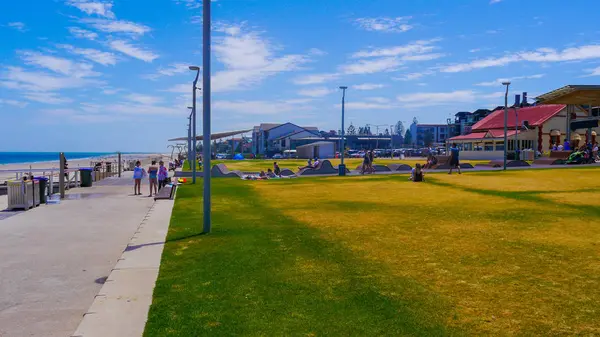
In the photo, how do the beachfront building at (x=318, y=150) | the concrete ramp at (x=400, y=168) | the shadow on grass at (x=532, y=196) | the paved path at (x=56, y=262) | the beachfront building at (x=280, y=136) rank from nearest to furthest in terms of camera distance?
1. the paved path at (x=56, y=262)
2. the shadow on grass at (x=532, y=196)
3. the concrete ramp at (x=400, y=168)
4. the beachfront building at (x=318, y=150)
5. the beachfront building at (x=280, y=136)

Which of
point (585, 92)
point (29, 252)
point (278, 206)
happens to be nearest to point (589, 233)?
point (278, 206)

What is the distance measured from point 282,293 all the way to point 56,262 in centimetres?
481

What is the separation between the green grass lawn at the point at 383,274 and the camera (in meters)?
4.96

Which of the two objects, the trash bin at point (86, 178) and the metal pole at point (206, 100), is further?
the trash bin at point (86, 178)

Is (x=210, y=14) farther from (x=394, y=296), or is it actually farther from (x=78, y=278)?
(x=394, y=296)

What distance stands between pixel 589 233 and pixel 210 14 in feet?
31.8

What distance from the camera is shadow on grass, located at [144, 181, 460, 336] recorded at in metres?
4.87

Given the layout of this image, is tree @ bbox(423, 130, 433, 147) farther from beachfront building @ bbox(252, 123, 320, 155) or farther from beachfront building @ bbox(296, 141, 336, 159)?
beachfront building @ bbox(296, 141, 336, 159)

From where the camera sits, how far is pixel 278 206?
15.7m

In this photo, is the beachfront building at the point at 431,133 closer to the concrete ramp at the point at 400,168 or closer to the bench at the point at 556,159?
the bench at the point at 556,159

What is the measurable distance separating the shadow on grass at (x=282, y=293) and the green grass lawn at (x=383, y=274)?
2 cm

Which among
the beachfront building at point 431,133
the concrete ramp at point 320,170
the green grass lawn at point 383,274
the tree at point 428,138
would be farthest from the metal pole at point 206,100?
the beachfront building at point 431,133

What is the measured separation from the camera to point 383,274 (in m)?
6.88

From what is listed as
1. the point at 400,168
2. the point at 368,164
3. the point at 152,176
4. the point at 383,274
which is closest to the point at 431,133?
the point at 400,168
